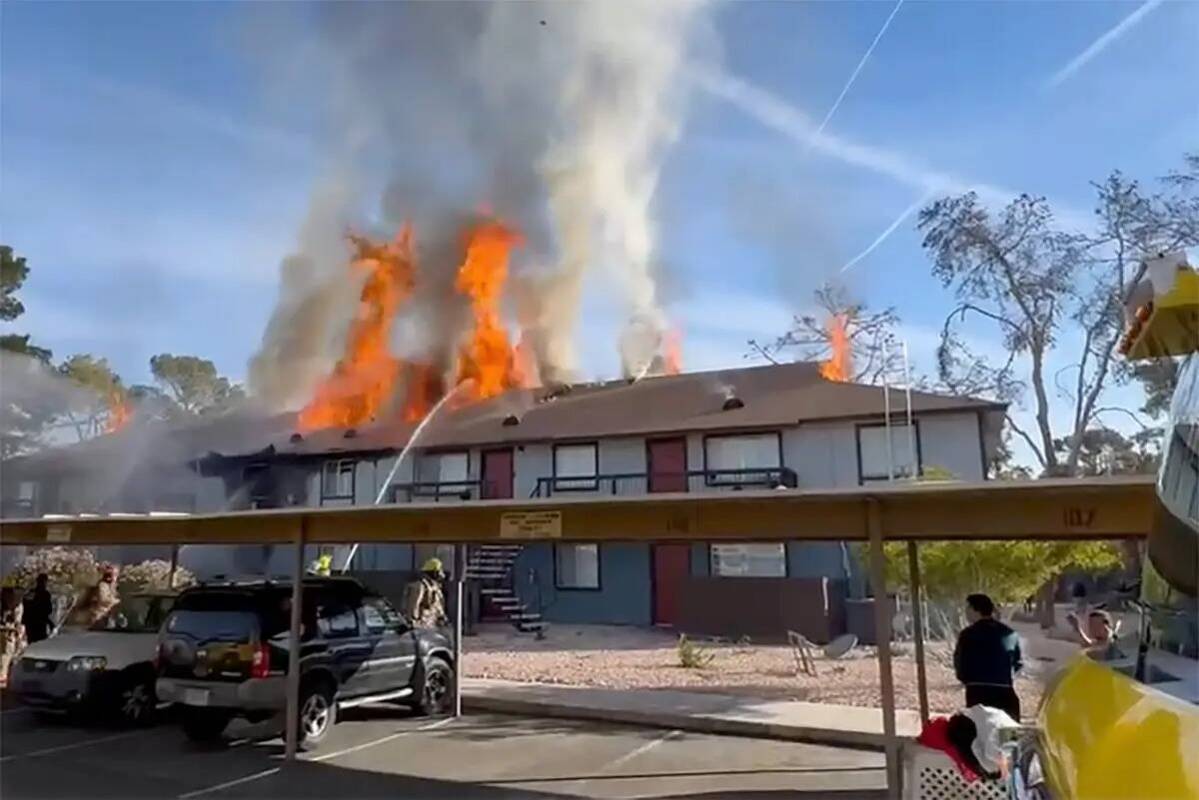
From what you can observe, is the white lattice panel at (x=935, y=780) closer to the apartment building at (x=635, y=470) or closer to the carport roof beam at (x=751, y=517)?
the carport roof beam at (x=751, y=517)

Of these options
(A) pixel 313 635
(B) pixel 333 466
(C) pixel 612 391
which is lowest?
(A) pixel 313 635

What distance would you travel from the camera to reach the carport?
20.1ft

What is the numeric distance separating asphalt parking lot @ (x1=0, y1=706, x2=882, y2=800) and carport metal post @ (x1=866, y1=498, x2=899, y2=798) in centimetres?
155

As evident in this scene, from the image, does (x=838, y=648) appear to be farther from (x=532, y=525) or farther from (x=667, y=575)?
(x=532, y=525)

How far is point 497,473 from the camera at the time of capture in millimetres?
27531

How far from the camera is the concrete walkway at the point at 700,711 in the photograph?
10.6m

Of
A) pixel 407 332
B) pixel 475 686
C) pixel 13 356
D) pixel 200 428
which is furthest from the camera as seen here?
pixel 407 332

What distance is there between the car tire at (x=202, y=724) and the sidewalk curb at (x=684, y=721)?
11.3 feet

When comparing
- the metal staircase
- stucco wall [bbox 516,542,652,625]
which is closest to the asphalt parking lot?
the metal staircase

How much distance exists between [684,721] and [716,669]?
205 inches

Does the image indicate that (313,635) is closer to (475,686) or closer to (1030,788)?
(475,686)

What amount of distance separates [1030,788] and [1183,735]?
0.62 metres

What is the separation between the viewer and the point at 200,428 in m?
40.8

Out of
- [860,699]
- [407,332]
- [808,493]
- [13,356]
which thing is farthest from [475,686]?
[407,332]
